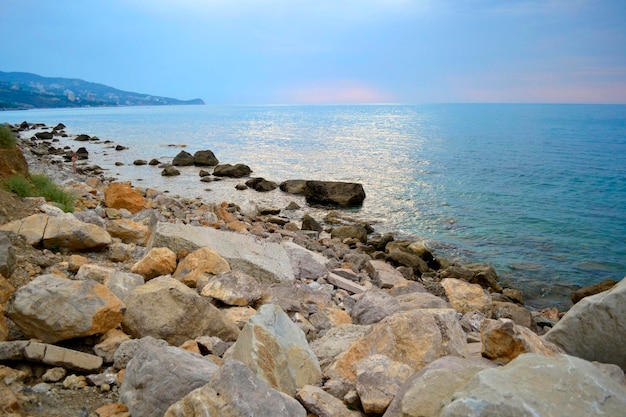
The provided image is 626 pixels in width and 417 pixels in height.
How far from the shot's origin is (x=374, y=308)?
6.11m

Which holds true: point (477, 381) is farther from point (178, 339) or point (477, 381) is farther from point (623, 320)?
point (178, 339)

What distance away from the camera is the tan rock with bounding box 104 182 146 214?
42.5 ft

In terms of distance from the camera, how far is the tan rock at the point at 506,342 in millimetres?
3682

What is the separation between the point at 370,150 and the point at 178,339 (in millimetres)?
46715

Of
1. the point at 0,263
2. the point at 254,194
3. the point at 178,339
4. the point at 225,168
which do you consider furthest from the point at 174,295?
the point at 225,168

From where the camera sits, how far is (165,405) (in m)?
3.12

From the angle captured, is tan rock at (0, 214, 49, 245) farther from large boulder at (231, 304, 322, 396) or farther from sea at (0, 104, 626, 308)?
sea at (0, 104, 626, 308)

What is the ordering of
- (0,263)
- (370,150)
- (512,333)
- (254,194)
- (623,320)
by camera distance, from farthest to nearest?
(370,150) → (254,194) → (0,263) → (623,320) → (512,333)

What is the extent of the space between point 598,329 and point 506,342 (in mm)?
1134

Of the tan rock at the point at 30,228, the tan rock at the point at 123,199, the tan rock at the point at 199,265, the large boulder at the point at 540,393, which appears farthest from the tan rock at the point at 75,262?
the tan rock at the point at 123,199

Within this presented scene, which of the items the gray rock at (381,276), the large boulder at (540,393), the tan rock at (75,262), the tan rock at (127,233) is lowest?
the gray rock at (381,276)

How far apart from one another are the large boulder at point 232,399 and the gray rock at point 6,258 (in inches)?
133

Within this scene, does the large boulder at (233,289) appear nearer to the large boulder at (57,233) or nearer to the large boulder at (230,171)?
the large boulder at (57,233)

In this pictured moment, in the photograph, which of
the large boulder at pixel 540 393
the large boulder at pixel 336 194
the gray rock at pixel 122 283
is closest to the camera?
the large boulder at pixel 540 393
